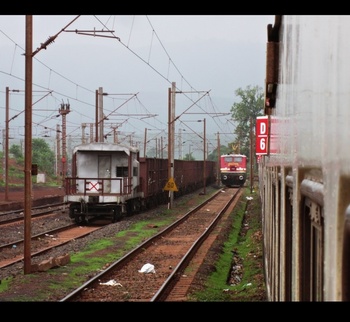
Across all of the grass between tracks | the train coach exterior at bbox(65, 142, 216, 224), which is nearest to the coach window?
the grass between tracks

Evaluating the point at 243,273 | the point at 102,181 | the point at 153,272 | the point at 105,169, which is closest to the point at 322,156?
the point at 153,272

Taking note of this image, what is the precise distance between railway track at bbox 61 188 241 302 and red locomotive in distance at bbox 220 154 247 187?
35.2 metres

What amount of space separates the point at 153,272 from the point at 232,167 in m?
44.4

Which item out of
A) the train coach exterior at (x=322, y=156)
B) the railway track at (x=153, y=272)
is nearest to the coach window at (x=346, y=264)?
the train coach exterior at (x=322, y=156)

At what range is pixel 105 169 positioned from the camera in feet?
90.9

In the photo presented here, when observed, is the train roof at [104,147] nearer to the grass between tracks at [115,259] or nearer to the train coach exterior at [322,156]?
the grass between tracks at [115,259]

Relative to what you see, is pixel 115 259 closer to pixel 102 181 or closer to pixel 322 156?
pixel 102 181

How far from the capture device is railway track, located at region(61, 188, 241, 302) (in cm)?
1177
